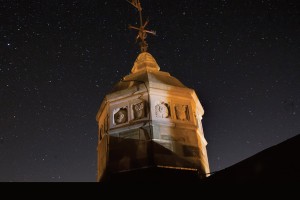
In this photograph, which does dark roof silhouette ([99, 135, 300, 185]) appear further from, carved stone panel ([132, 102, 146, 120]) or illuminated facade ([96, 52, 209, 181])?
carved stone panel ([132, 102, 146, 120])

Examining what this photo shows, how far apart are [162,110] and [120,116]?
121 centimetres

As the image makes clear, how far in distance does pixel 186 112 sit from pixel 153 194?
4.36 metres

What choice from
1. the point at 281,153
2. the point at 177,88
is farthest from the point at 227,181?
the point at 177,88

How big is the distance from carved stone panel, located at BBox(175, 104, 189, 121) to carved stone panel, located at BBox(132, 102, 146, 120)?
95 centimetres

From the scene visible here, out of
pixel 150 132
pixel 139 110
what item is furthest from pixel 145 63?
pixel 150 132

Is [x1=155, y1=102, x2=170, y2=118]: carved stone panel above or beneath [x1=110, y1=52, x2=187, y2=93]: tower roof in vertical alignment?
beneath

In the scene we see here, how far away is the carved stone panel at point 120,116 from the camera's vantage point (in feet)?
28.3

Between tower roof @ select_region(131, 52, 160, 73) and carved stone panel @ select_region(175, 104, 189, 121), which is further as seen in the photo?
tower roof @ select_region(131, 52, 160, 73)

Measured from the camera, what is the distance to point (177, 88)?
29.5 feet

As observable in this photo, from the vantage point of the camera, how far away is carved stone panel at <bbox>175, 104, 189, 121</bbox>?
341 inches

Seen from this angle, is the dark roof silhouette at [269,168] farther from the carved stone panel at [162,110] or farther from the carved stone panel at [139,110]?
the carved stone panel at [139,110]

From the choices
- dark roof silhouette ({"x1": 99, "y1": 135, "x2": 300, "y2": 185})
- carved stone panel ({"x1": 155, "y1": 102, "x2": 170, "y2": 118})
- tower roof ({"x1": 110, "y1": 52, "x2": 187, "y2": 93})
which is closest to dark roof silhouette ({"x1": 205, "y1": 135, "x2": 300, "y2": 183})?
dark roof silhouette ({"x1": 99, "y1": 135, "x2": 300, "y2": 185})

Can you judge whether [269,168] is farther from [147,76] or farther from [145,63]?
[145,63]

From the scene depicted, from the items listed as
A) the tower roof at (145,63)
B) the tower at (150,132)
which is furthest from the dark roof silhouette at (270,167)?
the tower roof at (145,63)
